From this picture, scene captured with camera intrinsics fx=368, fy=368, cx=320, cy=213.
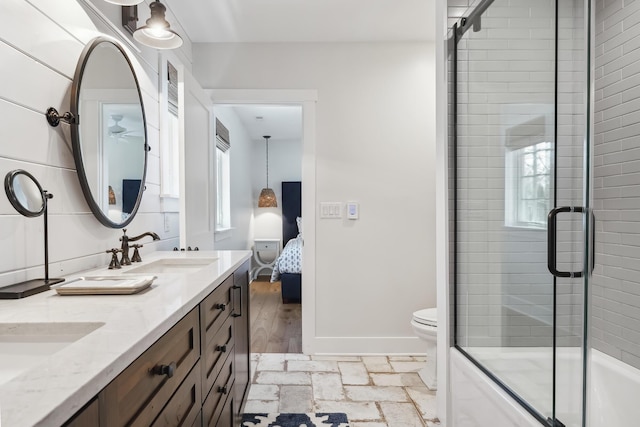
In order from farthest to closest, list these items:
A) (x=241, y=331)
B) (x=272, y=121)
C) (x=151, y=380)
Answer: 1. (x=272, y=121)
2. (x=241, y=331)
3. (x=151, y=380)

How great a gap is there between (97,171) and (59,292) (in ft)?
2.04

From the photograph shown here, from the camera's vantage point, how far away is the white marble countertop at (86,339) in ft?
1.48

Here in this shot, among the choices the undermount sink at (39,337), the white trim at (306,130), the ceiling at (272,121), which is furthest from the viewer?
the ceiling at (272,121)

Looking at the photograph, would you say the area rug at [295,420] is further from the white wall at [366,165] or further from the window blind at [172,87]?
the window blind at [172,87]

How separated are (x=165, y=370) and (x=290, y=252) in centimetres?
381

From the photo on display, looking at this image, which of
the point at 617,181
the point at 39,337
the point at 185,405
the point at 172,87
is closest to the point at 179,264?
the point at 185,405

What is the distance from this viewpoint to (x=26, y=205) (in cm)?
111

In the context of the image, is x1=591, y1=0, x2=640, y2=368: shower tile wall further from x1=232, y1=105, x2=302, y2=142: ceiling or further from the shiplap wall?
x1=232, y1=105, x2=302, y2=142: ceiling

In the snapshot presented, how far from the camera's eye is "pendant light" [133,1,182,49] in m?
1.55

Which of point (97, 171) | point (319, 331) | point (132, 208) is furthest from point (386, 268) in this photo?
point (97, 171)

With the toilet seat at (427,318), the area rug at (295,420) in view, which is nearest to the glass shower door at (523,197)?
the toilet seat at (427,318)

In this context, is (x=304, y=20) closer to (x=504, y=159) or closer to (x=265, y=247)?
(x=504, y=159)

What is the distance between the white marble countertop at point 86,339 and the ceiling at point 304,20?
1.95 m

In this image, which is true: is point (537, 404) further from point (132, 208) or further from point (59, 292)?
point (132, 208)
